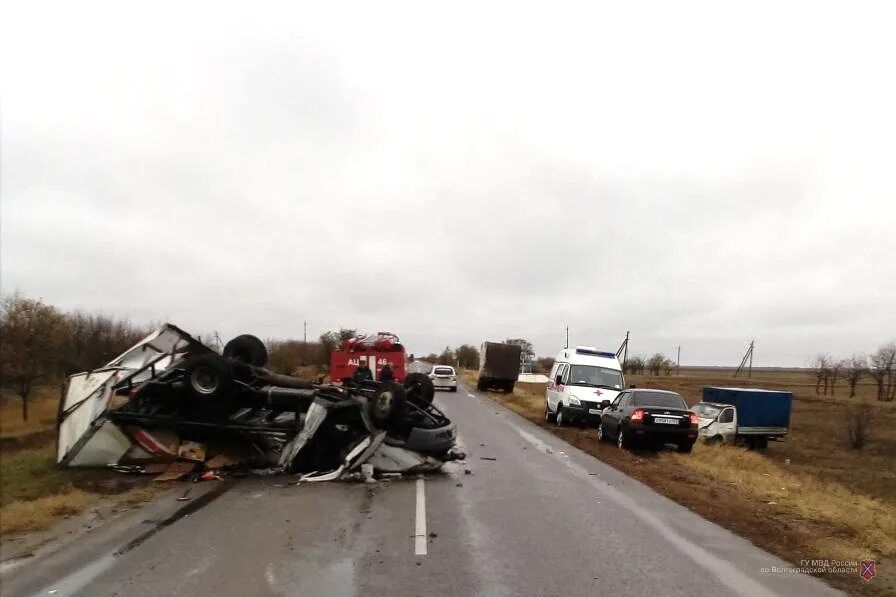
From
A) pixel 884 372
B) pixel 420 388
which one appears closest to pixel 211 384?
pixel 420 388

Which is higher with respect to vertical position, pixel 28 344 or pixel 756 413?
pixel 28 344

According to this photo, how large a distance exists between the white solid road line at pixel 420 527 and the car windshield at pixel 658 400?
809 cm

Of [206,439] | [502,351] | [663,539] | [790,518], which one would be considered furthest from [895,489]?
[502,351]

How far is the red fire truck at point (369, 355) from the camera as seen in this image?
23531 mm

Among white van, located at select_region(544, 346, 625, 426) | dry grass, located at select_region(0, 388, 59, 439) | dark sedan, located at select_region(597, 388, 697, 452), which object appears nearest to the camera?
dry grass, located at select_region(0, 388, 59, 439)

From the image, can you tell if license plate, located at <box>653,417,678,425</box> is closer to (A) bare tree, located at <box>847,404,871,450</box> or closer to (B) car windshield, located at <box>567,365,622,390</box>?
(B) car windshield, located at <box>567,365,622,390</box>

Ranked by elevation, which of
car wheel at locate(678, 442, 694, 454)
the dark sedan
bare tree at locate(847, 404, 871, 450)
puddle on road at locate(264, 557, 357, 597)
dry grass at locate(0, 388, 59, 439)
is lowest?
bare tree at locate(847, 404, 871, 450)

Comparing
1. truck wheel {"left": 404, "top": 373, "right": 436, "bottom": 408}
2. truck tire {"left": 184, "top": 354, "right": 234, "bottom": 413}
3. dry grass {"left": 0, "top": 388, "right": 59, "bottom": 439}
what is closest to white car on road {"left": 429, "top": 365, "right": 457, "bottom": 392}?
truck wheel {"left": 404, "top": 373, "right": 436, "bottom": 408}

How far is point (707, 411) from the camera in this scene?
890 inches

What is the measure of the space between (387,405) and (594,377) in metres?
12.4

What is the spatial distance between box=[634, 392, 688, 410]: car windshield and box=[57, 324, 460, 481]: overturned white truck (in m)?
6.68

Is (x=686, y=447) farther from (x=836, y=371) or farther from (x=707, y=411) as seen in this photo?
(x=836, y=371)

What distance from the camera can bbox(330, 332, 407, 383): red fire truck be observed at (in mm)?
23531

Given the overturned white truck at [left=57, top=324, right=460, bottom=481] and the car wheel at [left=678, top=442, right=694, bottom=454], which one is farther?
the car wheel at [left=678, top=442, right=694, bottom=454]
